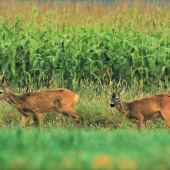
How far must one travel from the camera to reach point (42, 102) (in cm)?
959

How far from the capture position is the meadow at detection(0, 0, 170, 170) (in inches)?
180

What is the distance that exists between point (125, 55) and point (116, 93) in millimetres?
4107

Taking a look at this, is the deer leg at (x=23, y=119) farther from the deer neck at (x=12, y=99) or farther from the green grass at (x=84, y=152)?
the green grass at (x=84, y=152)

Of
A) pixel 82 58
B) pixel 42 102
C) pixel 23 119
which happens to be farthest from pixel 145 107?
pixel 82 58

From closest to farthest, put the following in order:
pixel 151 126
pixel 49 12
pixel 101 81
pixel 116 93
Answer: pixel 116 93 < pixel 151 126 < pixel 101 81 < pixel 49 12

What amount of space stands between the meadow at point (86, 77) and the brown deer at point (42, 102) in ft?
1.10

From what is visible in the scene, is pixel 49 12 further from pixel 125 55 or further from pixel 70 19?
pixel 125 55

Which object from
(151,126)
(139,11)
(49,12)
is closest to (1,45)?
(151,126)

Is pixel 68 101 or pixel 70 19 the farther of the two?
pixel 70 19

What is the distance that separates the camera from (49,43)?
1375cm

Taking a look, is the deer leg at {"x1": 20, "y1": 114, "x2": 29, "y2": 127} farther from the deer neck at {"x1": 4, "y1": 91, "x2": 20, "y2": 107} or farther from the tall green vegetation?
the tall green vegetation

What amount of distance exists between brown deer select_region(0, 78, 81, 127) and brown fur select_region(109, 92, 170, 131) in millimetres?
924

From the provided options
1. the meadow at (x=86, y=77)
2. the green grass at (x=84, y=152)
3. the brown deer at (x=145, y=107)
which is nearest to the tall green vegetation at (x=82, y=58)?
the meadow at (x=86, y=77)

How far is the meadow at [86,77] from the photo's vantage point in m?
4.57
